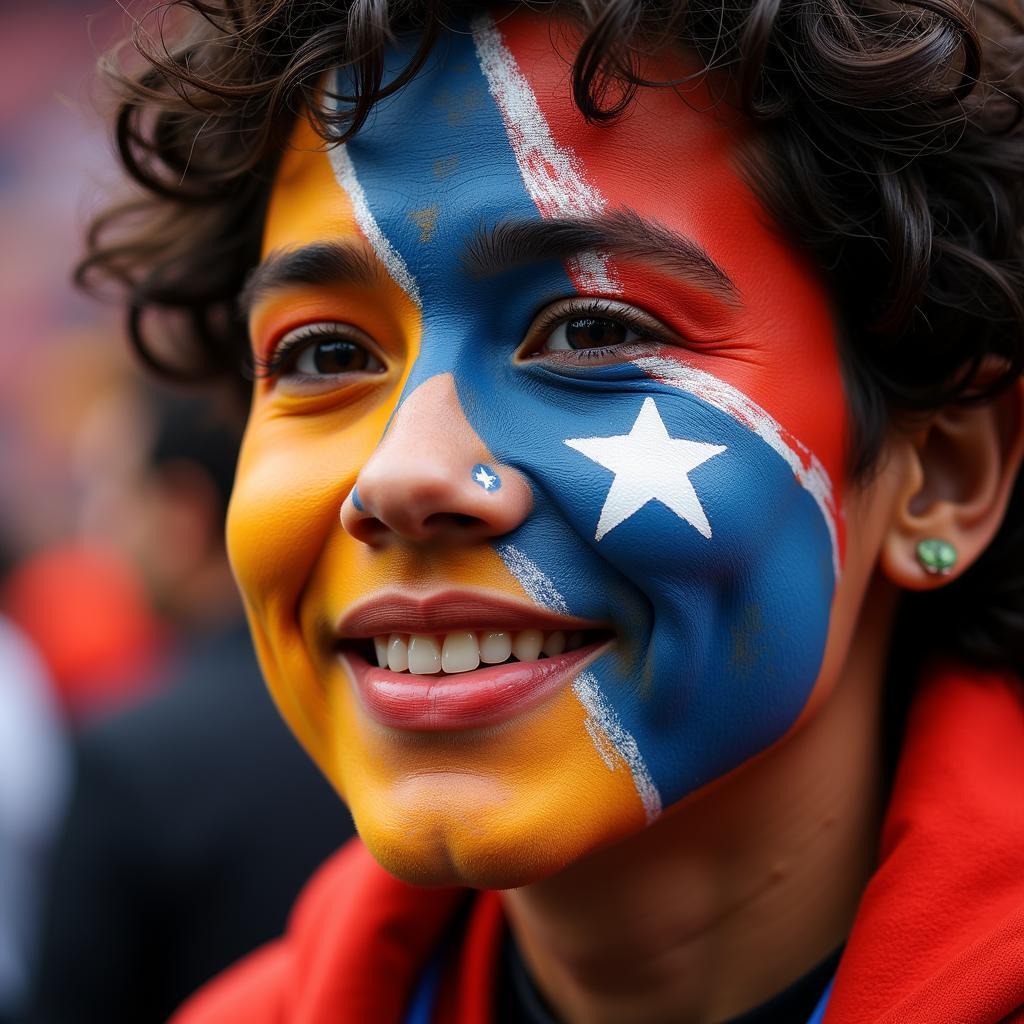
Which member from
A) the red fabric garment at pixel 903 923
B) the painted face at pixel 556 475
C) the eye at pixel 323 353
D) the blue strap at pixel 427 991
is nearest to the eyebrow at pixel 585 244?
the painted face at pixel 556 475

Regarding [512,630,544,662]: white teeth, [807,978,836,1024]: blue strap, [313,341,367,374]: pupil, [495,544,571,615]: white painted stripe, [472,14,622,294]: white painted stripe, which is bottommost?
[807,978,836,1024]: blue strap

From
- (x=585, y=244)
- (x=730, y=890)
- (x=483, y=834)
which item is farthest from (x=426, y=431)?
(x=730, y=890)

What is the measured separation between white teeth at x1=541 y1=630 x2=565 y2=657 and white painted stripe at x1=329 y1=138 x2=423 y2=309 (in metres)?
0.54

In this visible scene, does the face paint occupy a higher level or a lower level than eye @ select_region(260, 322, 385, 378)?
higher

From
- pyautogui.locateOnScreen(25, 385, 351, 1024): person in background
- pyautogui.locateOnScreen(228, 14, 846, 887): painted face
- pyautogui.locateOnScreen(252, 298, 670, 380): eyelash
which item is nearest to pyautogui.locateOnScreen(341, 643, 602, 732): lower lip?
pyautogui.locateOnScreen(228, 14, 846, 887): painted face

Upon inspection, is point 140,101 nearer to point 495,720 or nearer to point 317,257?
point 317,257

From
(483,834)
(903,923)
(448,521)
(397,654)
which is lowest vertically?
(903,923)

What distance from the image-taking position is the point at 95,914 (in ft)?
11.2

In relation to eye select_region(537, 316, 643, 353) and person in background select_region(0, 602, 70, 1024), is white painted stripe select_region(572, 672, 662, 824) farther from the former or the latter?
person in background select_region(0, 602, 70, 1024)

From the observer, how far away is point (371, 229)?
6.64 ft

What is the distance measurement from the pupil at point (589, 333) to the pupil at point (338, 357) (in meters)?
0.38

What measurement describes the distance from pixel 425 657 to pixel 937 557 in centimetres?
90

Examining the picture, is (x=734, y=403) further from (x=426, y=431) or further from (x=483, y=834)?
(x=483, y=834)

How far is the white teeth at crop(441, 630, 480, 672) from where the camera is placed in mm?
1940
